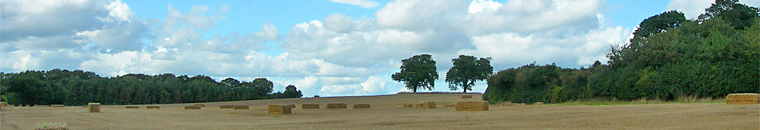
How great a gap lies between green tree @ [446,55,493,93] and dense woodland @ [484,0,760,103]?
41.4 m

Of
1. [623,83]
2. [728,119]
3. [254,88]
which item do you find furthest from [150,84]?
[728,119]

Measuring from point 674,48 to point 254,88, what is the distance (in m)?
75.4

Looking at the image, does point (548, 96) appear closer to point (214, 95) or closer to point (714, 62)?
point (714, 62)

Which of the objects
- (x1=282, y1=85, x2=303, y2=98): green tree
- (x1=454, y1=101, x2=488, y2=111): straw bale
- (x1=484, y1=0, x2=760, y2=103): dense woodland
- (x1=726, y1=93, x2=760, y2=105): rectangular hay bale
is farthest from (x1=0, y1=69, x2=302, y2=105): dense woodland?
(x1=726, y1=93, x2=760, y2=105): rectangular hay bale

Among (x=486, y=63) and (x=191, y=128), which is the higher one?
(x=486, y=63)

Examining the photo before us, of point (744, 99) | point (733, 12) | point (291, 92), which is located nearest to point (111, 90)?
point (291, 92)

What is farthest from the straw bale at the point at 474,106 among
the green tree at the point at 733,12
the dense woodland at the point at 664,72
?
the green tree at the point at 733,12

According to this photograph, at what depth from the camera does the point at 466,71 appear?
85.7 meters

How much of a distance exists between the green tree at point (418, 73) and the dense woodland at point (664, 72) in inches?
1716

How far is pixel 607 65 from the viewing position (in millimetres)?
36562

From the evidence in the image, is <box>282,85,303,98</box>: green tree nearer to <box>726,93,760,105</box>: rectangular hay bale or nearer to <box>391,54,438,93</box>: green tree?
<box>391,54,438,93</box>: green tree

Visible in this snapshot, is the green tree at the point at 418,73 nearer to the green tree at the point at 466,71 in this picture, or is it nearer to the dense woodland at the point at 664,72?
the green tree at the point at 466,71

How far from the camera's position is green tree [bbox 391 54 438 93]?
288ft

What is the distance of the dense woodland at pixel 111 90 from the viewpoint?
68062 mm
